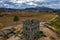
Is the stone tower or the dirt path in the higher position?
the stone tower

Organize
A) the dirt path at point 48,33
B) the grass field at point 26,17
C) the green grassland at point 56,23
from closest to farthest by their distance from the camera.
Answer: the dirt path at point 48,33
the green grassland at point 56,23
the grass field at point 26,17

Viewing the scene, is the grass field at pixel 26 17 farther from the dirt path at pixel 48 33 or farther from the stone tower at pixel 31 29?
the stone tower at pixel 31 29

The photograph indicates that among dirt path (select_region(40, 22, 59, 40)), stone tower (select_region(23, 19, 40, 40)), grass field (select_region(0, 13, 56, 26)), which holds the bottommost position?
dirt path (select_region(40, 22, 59, 40))

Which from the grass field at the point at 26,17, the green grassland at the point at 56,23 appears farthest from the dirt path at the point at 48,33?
the grass field at the point at 26,17

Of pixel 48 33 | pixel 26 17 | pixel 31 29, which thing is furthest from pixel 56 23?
pixel 31 29

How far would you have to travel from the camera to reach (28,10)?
7305 mm

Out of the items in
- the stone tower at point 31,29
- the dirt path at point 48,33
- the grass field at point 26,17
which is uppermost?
the stone tower at point 31,29

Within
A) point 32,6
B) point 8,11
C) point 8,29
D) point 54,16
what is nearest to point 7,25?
point 8,29

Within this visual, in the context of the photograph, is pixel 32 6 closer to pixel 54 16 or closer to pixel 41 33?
pixel 54 16

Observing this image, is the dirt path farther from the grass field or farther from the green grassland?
the grass field

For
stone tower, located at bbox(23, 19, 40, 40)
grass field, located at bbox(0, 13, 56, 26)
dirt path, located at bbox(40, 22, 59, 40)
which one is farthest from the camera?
grass field, located at bbox(0, 13, 56, 26)

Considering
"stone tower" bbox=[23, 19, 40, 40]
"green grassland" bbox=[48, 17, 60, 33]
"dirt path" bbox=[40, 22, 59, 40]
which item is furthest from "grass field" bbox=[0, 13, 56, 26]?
"stone tower" bbox=[23, 19, 40, 40]

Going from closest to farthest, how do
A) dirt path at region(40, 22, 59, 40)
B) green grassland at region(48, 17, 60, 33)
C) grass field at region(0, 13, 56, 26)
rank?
dirt path at region(40, 22, 59, 40)
green grassland at region(48, 17, 60, 33)
grass field at region(0, 13, 56, 26)

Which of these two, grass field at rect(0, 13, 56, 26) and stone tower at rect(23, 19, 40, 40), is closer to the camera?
stone tower at rect(23, 19, 40, 40)
